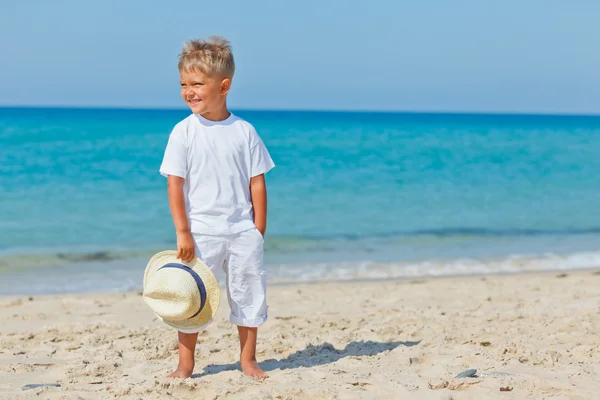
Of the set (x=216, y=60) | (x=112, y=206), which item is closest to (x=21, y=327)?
(x=216, y=60)

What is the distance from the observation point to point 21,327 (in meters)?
5.32

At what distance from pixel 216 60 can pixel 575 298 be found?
4.21m

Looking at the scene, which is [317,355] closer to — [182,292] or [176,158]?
[182,292]

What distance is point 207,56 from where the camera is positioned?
3.45 m

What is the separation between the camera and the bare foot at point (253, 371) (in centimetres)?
373

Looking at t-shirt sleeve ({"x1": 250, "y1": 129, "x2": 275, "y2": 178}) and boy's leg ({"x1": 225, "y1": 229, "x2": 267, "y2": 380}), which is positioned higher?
t-shirt sleeve ({"x1": 250, "y1": 129, "x2": 275, "y2": 178})

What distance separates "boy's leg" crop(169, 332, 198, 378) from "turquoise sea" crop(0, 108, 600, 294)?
Result: 3.88 meters

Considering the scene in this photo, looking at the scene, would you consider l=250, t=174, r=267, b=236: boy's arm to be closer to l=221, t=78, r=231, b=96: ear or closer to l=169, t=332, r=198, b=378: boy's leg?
l=221, t=78, r=231, b=96: ear

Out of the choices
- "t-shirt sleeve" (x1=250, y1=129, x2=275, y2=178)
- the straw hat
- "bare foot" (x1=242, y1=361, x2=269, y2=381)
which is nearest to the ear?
"t-shirt sleeve" (x1=250, y1=129, x2=275, y2=178)

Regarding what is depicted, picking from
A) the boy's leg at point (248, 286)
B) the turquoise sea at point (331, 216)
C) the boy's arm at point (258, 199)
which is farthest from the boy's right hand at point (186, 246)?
the turquoise sea at point (331, 216)

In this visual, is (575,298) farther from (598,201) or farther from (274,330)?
(598,201)

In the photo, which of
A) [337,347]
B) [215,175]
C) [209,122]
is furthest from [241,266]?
[337,347]

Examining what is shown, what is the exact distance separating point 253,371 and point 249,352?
0.10 metres

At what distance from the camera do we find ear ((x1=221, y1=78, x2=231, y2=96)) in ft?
11.5
